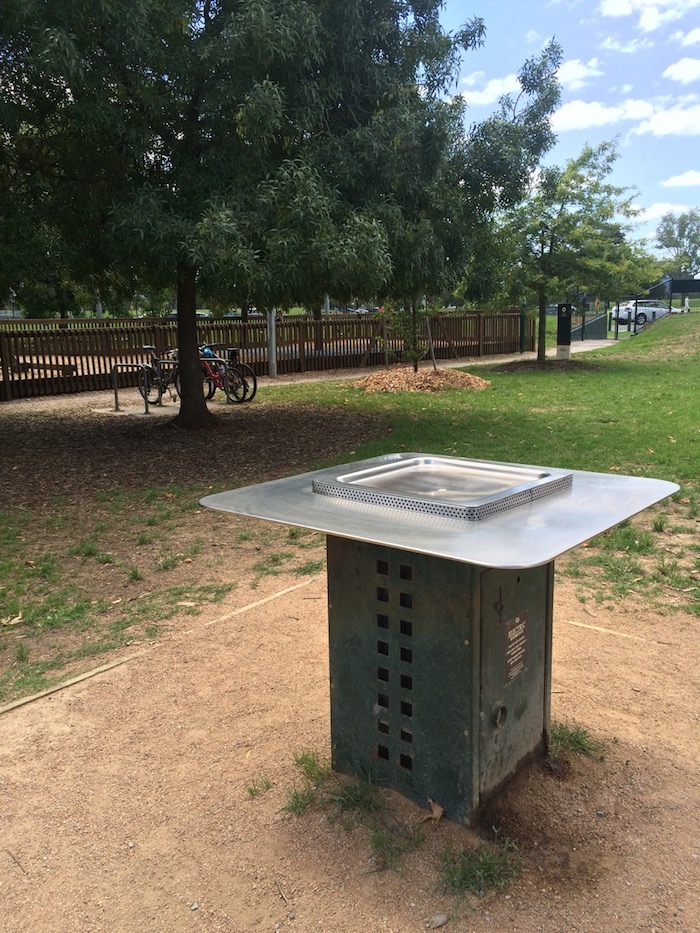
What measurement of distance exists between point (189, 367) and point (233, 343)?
825 cm

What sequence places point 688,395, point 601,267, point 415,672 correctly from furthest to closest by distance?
1. point 601,267
2. point 688,395
3. point 415,672

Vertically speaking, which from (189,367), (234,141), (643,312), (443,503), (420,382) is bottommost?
(420,382)

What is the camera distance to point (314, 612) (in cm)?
447

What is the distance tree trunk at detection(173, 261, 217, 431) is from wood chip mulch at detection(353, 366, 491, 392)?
5.47 metres

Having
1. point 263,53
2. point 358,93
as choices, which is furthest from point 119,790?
point 358,93

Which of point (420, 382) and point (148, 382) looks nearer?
point (148, 382)

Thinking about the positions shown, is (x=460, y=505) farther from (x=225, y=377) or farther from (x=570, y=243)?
(x=570, y=243)

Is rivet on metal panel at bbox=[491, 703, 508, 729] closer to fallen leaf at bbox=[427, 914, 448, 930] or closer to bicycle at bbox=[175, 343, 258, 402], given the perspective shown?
fallen leaf at bbox=[427, 914, 448, 930]

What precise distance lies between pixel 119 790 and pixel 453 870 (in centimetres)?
128

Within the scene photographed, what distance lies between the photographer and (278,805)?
2713 mm

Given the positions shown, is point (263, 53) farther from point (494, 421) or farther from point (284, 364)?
point (284, 364)

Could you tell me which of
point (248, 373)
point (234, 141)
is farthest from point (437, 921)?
point (248, 373)

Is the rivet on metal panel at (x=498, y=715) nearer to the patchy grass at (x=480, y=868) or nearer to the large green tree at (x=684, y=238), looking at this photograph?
the patchy grass at (x=480, y=868)

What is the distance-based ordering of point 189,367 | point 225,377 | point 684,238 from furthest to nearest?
point 684,238, point 225,377, point 189,367
